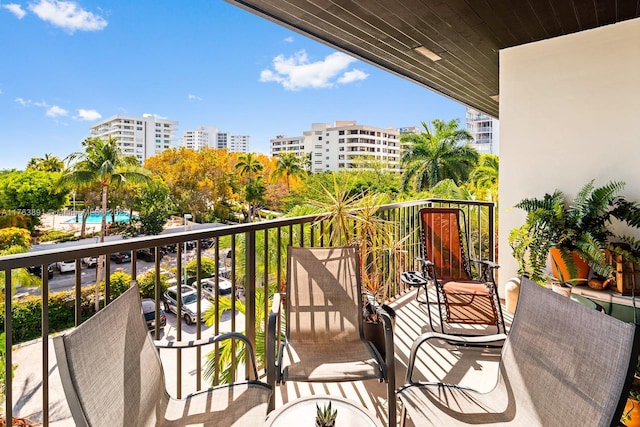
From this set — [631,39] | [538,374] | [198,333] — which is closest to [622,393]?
[538,374]

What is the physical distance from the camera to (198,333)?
209 centimetres

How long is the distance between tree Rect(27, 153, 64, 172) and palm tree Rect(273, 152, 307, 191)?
18.1 m

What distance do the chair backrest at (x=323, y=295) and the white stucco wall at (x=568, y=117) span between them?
2.60 meters

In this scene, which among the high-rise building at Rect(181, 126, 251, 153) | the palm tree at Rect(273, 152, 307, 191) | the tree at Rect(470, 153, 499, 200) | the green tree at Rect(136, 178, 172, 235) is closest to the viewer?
the tree at Rect(470, 153, 499, 200)

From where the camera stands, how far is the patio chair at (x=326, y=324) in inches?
75.3

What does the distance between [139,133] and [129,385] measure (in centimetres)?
3775

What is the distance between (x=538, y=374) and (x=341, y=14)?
3.23 meters

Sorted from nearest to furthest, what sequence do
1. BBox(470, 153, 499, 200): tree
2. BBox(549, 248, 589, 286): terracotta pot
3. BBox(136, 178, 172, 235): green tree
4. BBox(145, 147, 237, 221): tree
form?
BBox(549, 248, 589, 286): terracotta pot → BBox(470, 153, 499, 200): tree → BBox(136, 178, 172, 235): green tree → BBox(145, 147, 237, 221): tree

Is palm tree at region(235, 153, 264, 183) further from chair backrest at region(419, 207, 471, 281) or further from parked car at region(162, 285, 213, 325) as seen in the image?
chair backrest at region(419, 207, 471, 281)

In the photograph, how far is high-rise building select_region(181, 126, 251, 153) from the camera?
121ft

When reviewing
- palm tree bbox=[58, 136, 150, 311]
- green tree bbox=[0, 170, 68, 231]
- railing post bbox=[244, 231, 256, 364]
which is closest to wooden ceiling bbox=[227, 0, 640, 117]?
railing post bbox=[244, 231, 256, 364]

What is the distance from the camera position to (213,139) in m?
40.8

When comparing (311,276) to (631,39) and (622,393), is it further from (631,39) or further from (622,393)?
(631,39)

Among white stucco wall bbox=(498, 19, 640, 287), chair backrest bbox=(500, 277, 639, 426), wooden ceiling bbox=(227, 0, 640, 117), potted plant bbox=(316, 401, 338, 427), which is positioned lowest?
potted plant bbox=(316, 401, 338, 427)
